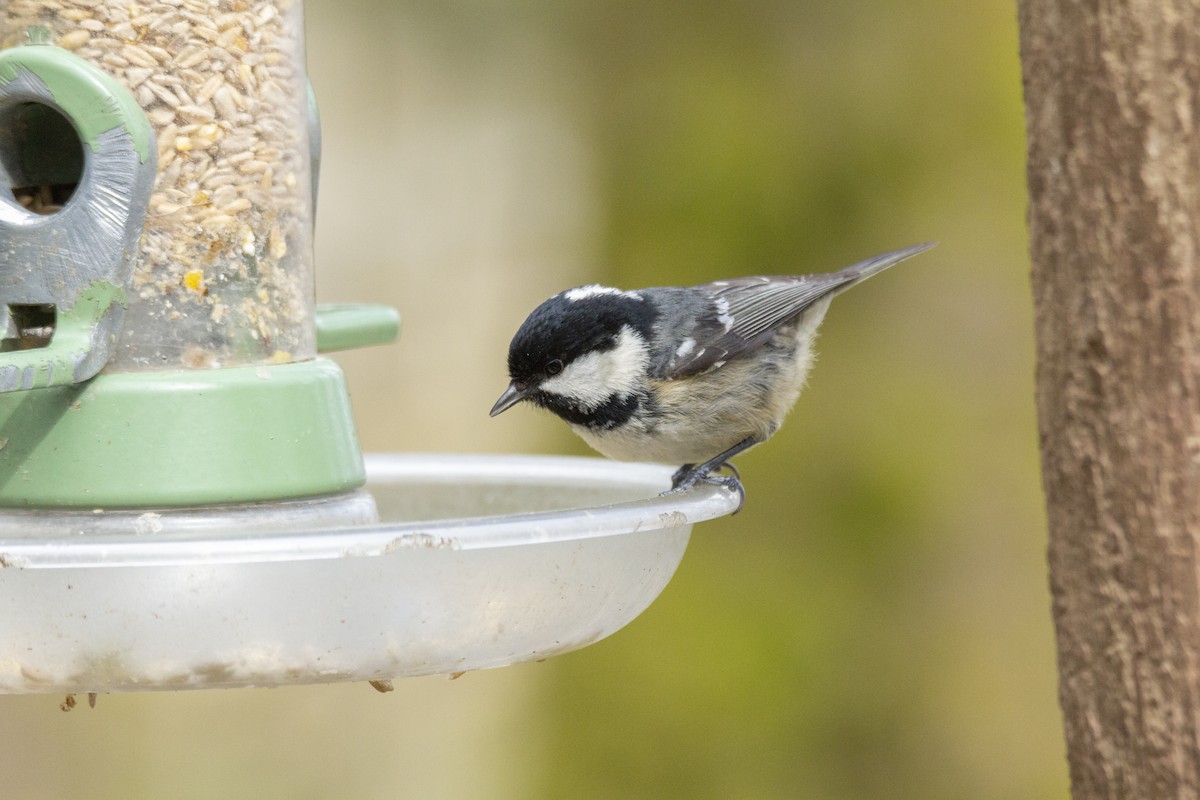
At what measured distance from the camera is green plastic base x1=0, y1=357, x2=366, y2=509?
6.29 ft

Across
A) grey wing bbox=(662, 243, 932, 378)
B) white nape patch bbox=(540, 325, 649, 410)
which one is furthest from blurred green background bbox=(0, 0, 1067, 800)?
white nape patch bbox=(540, 325, 649, 410)

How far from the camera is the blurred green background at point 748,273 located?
15.3 ft

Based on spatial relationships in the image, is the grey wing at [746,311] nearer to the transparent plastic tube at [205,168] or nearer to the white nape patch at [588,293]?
the white nape patch at [588,293]

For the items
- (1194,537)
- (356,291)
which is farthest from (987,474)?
(1194,537)

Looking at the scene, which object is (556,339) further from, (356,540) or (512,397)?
(356,540)

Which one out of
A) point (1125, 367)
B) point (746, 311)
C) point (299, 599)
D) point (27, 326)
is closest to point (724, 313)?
point (746, 311)

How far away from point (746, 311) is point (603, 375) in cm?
50

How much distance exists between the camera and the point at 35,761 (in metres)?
4.43

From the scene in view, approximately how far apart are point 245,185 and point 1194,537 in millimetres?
1483

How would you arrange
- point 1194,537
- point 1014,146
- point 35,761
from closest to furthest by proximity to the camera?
1. point 1194,537
2. point 35,761
3. point 1014,146

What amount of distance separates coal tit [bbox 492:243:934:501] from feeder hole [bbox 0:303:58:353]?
0.97 m

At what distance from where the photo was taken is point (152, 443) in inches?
76.1

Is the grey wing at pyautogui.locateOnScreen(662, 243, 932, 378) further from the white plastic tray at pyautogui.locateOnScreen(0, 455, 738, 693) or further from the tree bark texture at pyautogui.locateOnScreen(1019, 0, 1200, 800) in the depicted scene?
the white plastic tray at pyautogui.locateOnScreen(0, 455, 738, 693)

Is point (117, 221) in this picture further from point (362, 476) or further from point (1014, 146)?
point (1014, 146)
